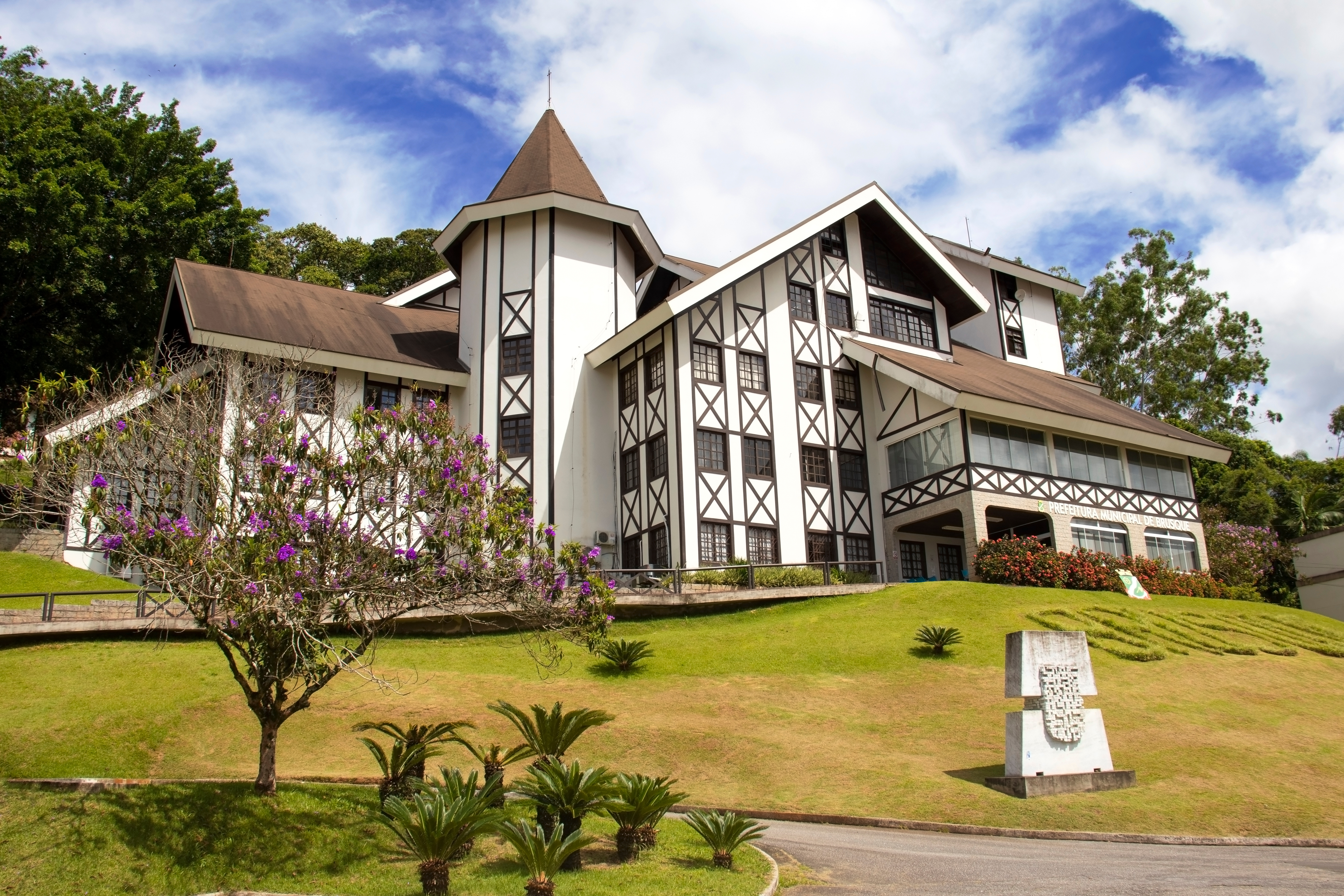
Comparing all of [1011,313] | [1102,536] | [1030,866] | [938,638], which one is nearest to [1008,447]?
[1102,536]

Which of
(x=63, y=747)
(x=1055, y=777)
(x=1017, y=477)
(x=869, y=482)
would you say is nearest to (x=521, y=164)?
(x=869, y=482)

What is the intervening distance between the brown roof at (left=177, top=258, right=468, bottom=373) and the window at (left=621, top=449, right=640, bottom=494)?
574 centimetres

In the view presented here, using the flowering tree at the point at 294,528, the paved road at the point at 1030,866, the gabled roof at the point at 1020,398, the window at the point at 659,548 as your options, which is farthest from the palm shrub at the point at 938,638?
the flowering tree at the point at 294,528

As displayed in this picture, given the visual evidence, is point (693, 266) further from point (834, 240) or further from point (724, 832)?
point (724, 832)

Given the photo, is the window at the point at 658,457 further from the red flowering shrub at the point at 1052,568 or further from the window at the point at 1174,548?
the window at the point at 1174,548

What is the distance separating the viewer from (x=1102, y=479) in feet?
104

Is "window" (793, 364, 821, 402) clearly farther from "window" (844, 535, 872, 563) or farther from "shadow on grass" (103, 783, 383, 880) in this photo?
"shadow on grass" (103, 783, 383, 880)

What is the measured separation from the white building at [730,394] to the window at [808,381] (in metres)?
0.10

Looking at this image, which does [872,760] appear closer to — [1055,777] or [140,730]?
[1055,777]

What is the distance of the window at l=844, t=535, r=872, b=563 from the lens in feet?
100

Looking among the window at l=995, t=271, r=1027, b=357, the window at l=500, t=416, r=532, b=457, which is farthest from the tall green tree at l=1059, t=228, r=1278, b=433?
the window at l=500, t=416, r=532, b=457

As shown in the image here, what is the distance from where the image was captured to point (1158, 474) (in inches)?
1309

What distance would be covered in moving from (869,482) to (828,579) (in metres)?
6.37

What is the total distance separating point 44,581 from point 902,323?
2643 cm
